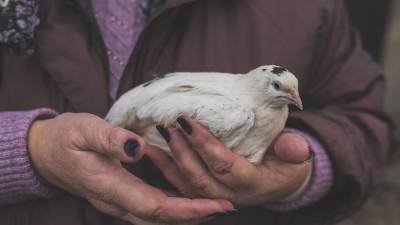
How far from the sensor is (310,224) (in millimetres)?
1453

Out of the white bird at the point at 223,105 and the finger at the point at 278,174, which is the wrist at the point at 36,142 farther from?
the finger at the point at 278,174

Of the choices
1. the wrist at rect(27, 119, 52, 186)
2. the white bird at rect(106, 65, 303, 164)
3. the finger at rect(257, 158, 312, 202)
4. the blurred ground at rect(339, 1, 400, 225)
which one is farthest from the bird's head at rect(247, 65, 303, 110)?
the blurred ground at rect(339, 1, 400, 225)

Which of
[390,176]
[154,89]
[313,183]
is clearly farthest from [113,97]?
[390,176]

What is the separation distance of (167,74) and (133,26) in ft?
0.53

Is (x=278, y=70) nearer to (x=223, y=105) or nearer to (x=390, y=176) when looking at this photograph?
(x=223, y=105)

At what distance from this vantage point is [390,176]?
3113 mm

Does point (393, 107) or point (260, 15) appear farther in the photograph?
point (393, 107)

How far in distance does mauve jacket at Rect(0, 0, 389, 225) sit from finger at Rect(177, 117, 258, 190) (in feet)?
0.73

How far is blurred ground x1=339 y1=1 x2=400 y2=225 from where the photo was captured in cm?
284

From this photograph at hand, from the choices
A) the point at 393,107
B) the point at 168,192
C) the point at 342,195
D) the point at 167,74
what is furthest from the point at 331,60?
the point at 393,107

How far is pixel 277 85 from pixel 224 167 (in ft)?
0.64

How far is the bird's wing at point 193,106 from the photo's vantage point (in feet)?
3.66

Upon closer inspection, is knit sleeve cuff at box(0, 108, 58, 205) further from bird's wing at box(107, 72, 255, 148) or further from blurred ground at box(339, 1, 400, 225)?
blurred ground at box(339, 1, 400, 225)

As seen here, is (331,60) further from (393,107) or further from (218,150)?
(393,107)
